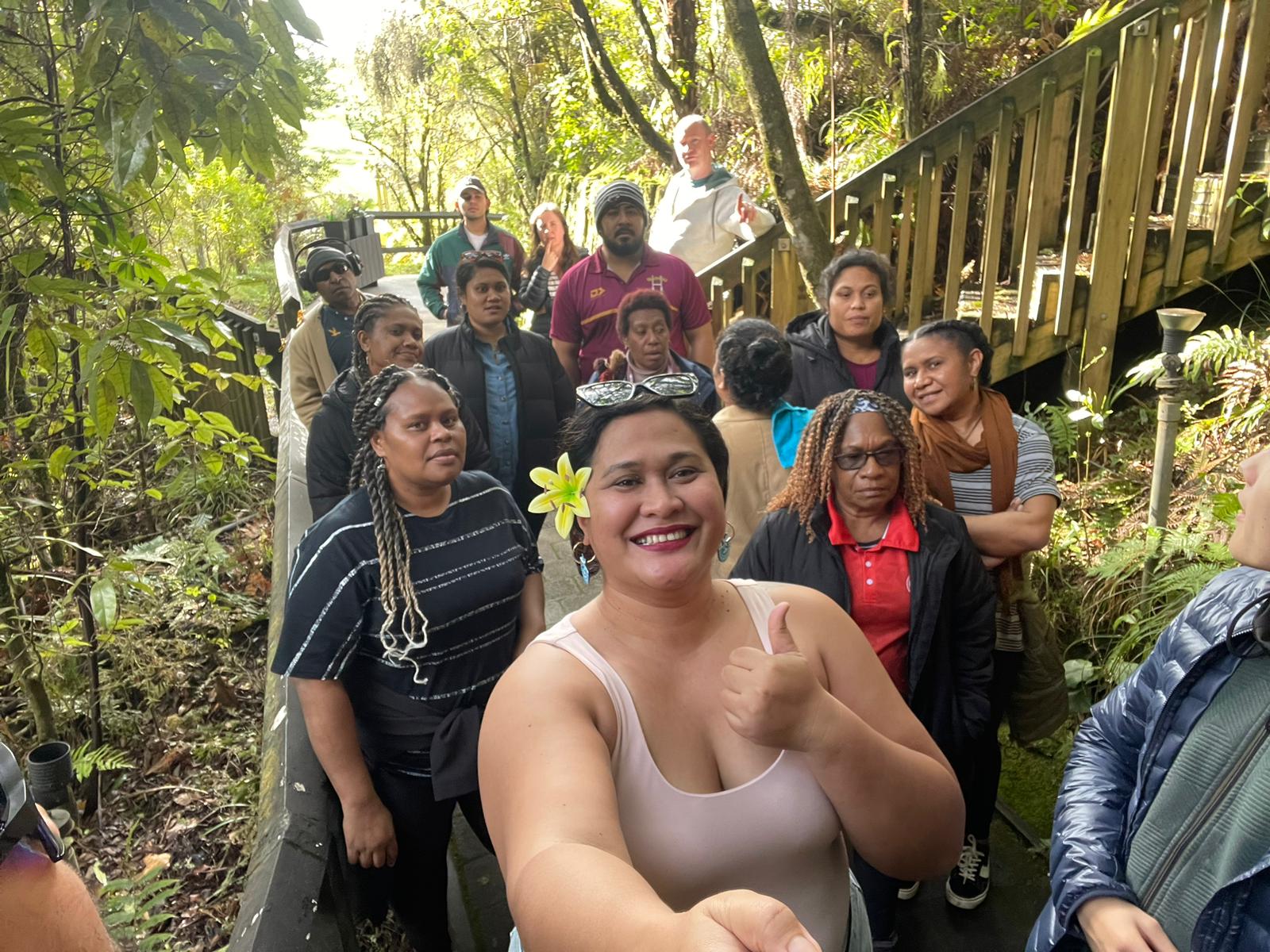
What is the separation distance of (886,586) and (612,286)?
8.29 ft

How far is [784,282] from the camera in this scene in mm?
5977

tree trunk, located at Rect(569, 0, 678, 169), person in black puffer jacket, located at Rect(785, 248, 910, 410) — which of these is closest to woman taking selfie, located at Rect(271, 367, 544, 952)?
person in black puffer jacket, located at Rect(785, 248, 910, 410)

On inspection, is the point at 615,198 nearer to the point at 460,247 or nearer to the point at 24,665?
the point at 460,247

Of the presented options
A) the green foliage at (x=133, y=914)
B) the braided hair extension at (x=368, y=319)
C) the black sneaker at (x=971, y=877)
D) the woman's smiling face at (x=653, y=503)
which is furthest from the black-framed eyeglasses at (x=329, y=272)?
the black sneaker at (x=971, y=877)

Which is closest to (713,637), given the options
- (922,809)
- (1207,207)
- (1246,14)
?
(922,809)

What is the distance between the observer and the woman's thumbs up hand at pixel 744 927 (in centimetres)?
85

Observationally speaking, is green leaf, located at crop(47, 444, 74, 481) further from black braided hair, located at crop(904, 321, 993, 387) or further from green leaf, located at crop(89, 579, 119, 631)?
black braided hair, located at crop(904, 321, 993, 387)

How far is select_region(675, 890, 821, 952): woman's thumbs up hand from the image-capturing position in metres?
0.85

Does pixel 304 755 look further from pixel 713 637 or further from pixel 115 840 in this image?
pixel 115 840

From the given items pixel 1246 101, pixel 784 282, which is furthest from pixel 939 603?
pixel 1246 101

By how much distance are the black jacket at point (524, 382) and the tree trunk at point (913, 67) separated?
3.44 m

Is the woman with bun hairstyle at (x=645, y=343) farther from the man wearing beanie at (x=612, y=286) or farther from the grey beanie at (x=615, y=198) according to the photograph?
the grey beanie at (x=615, y=198)

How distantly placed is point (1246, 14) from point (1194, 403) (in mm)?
2479

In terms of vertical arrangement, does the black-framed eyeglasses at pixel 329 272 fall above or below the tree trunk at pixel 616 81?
below
